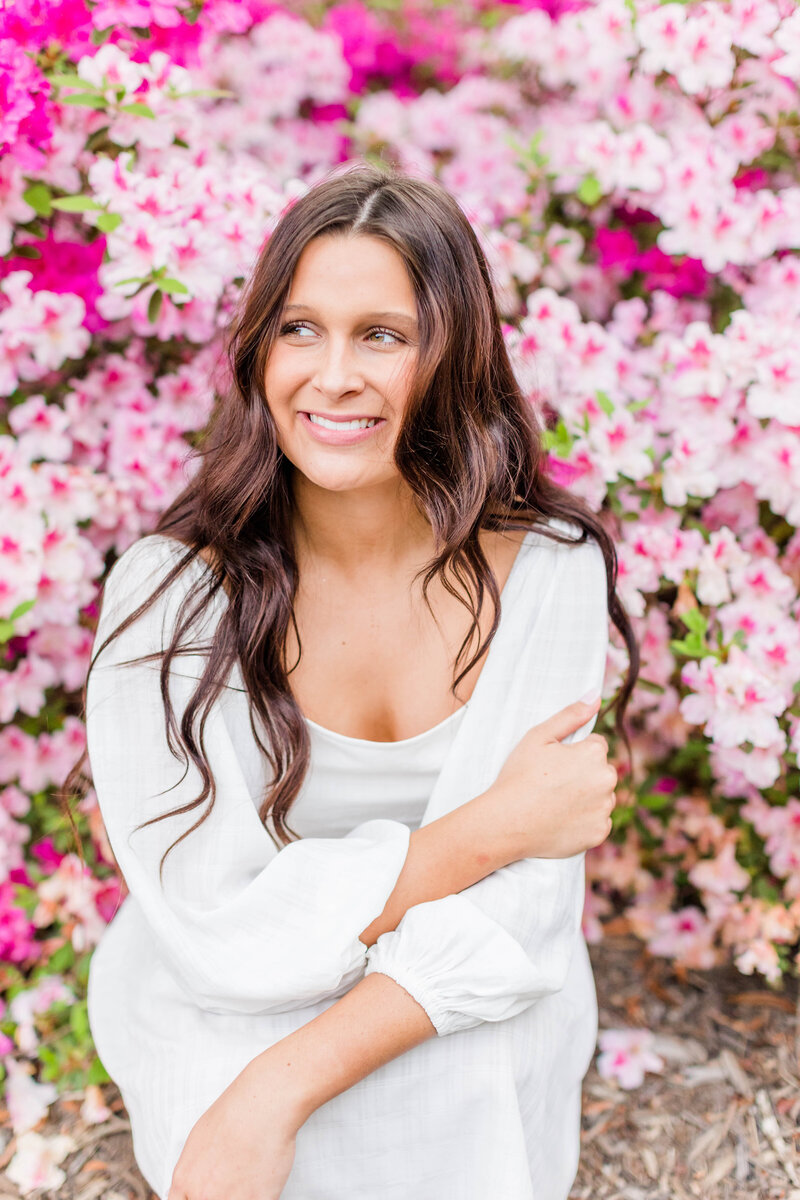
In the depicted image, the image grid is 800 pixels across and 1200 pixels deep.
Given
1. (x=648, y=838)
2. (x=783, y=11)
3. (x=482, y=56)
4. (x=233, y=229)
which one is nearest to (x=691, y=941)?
(x=648, y=838)

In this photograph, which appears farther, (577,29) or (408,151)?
(408,151)

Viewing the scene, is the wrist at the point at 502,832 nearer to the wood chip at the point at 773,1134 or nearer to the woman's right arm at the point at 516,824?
the woman's right arm at the point at 516,824

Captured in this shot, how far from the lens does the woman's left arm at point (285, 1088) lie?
1.29m

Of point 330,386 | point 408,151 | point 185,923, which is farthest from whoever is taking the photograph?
point 408,151

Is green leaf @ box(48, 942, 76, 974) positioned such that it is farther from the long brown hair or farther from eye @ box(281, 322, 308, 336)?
eye @ box(281, 322, 308, 336)

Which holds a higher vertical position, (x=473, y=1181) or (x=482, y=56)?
(x=482, y=56)

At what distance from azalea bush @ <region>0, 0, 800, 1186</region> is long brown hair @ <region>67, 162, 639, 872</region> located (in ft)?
1.01

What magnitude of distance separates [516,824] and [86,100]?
54.1 inches

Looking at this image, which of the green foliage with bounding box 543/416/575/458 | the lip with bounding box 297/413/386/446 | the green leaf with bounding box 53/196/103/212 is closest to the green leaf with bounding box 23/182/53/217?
the green leaf with bounding box 53/196/103/212

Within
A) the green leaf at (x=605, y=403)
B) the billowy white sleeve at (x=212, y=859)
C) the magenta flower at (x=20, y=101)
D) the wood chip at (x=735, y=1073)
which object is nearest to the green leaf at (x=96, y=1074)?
the billowy white sleeve at (x=212, y=859)

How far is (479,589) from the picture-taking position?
1562 millimetres

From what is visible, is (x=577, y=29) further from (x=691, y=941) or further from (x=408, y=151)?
(x=691, y=941)

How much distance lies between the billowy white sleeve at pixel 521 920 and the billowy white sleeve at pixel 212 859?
0.08 metres

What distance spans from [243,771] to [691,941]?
1.11 metres
